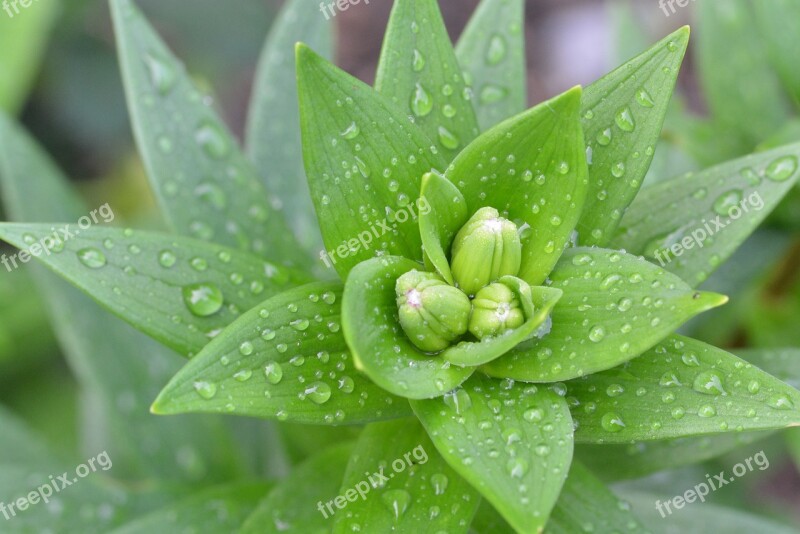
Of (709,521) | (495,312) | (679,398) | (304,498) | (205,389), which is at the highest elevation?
(205,389)

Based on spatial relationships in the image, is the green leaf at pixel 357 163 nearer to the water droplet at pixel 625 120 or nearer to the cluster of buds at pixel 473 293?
the cluster of buds at pixel 473 293

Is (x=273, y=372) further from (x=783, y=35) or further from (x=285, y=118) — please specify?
(x=783, y=35)

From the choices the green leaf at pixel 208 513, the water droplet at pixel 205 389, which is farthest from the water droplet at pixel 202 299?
the green leaf at pixel 208 513

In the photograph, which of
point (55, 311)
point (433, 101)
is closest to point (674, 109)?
point (433, 101)

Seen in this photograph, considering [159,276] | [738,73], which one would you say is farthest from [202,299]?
[738,73]

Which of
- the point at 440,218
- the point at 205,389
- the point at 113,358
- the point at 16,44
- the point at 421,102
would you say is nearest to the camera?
the point at 205,389

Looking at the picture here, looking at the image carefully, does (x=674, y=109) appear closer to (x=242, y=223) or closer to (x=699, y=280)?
(x=699, y=280)

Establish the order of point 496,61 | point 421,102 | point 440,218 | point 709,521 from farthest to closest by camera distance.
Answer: point 709,521 < point 496,61 < point 421,102 < point 440,218
